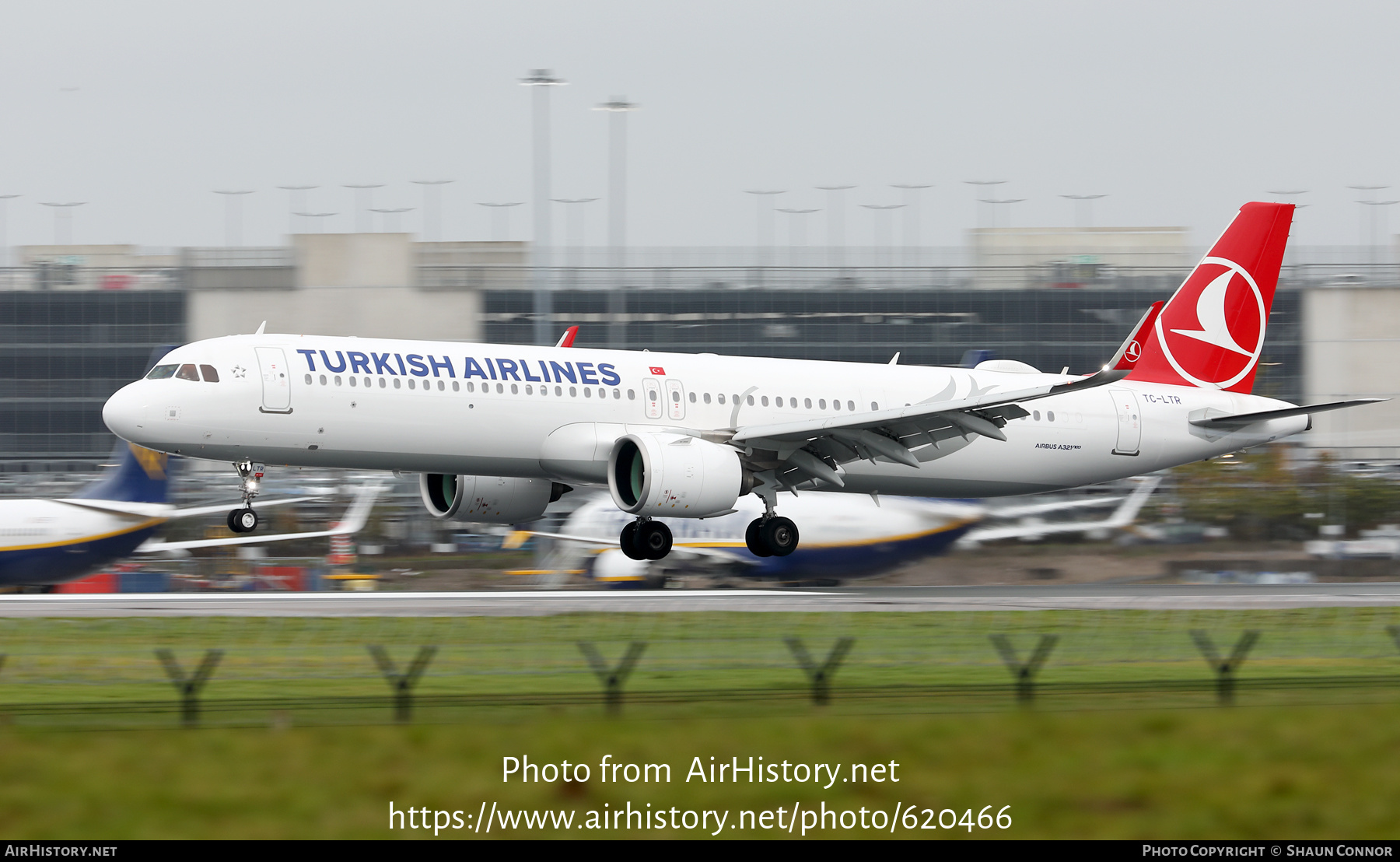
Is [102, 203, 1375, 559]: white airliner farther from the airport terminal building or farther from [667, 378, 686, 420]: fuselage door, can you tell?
the airport terminal building

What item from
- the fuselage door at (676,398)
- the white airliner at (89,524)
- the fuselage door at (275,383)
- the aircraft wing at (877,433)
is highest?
the fuselage door at (275,383)

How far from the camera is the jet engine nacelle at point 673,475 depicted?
32.2 metres

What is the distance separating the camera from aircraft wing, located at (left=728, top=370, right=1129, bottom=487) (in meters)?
33.4

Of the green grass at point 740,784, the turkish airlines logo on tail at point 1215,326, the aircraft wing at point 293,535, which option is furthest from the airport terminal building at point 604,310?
the green grass at point 740,784

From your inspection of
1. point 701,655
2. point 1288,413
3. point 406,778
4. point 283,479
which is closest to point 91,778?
point 406,778

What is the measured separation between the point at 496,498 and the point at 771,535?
645 centimetres

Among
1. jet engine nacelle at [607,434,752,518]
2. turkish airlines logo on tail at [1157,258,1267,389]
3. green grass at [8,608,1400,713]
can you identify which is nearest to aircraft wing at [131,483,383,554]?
jet engine nacelle at [607,434,752,518]

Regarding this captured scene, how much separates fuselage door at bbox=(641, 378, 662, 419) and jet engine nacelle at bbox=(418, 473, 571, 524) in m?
3.45

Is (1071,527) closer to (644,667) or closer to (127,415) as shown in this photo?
(127,415)

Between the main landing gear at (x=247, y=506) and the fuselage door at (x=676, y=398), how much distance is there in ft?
29.0

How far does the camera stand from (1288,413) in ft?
119

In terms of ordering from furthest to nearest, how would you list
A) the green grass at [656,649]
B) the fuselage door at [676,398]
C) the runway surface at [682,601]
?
the fuselage door at [676,398], the runway surface at [682,601], the green grass at [656,649]

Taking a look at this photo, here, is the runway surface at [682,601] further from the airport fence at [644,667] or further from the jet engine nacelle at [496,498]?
the airport fence at [644,667]

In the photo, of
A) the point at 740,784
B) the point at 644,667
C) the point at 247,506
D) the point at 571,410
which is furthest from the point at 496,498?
the point at 740,784
